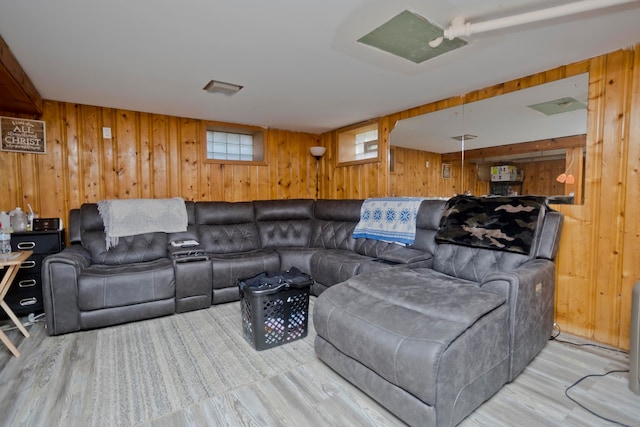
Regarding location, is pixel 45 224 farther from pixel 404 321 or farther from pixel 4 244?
pixel 404 321

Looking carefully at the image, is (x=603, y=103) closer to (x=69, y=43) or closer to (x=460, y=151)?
(x=460, y=151)

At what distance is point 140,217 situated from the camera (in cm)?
333

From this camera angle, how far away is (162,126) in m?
3.90

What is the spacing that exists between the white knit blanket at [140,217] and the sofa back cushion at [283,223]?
0.93 metres

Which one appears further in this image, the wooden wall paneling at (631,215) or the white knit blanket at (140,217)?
the white knit blanket at (140,217)

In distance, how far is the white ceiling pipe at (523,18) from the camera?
1624 mm

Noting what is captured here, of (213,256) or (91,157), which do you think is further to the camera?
(91,157)

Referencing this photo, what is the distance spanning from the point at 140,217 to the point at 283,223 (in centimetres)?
165

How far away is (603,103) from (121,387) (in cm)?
376

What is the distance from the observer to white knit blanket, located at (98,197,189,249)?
3.17 m

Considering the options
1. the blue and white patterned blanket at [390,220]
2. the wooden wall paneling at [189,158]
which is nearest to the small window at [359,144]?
the blue and white patterned blanket at [390,220]

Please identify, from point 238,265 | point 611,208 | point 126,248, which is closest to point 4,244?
point 126,248

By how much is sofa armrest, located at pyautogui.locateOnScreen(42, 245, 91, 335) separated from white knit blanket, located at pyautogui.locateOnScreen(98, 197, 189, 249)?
2.09 feet

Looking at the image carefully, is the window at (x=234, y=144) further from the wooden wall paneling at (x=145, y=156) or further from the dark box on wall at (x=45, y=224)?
the dark box on wall at (x=45, y=224)
